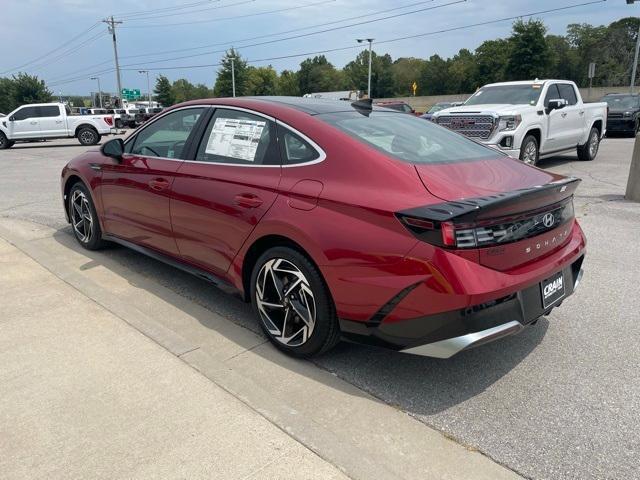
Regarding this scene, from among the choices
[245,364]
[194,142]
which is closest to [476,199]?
[245,364]

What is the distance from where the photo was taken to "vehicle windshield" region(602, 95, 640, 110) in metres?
20.9

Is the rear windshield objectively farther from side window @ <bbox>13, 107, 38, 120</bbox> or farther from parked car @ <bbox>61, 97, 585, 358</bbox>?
side window @ <bbox>13, 107, 38, 120</bbox>

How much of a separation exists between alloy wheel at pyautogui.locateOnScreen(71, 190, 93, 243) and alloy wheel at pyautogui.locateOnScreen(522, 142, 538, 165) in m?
7.98

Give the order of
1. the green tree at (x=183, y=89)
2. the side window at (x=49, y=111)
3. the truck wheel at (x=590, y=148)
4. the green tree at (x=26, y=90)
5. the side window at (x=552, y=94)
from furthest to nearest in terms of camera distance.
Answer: the green tree at (x=183, y=89), the green tree at (x=26, y=90), the side window at (x=49, y=111), the truck wheel at (x=590, y=148), the side window at (x=552, y=94)

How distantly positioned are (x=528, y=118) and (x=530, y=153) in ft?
2.43

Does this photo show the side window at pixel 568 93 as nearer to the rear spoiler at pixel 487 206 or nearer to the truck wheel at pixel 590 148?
the truck wheel at pixel 590 148

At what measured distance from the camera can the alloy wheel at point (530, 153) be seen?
10123mm

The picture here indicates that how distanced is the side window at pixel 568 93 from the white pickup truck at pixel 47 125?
19.5 m

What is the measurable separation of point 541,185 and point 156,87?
363 feet

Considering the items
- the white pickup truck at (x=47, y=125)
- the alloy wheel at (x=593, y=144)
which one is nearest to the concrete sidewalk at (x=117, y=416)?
the alloy wheel at (x=593, y=144)

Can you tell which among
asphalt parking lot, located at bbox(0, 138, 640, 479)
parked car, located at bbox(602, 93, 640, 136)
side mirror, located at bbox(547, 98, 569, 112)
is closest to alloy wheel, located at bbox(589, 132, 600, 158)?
side mirror, located at bbox(547, 98, 569, 112)

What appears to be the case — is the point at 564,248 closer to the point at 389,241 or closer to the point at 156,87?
the point at 389,241

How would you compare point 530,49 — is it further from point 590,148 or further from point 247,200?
point 247,200

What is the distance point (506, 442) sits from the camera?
8.24 feet
